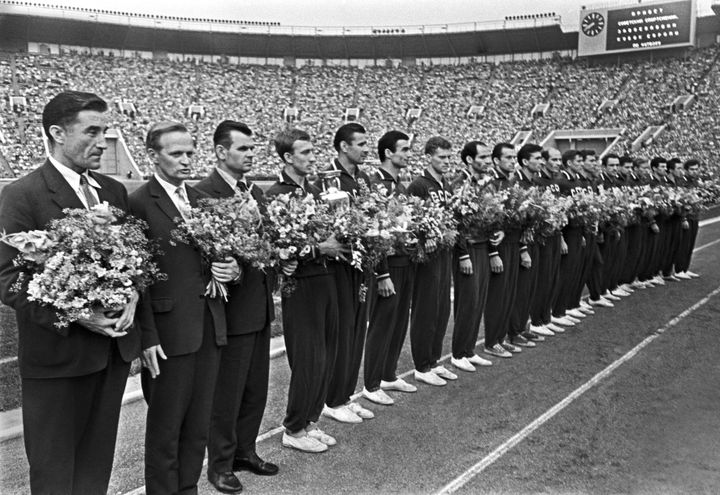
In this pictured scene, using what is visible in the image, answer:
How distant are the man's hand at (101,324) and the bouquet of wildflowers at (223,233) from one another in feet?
1.95

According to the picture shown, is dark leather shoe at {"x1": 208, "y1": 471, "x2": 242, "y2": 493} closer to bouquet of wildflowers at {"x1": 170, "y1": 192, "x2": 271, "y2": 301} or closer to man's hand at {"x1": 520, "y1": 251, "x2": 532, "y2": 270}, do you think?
bouquet of wildflowers at {"x1": 170, "y1": 192, "x2": 271, "y2": 301}

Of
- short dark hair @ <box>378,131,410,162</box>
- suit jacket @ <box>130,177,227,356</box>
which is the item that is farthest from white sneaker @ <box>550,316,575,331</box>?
suit jacket @ <box>130,177,227,356</box>

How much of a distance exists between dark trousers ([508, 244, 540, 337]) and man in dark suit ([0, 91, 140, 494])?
16.2 ft

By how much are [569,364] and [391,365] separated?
6.27ft

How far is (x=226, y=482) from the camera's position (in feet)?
12.5

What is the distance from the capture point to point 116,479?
12.8ft

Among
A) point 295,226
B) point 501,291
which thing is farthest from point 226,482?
point 501,291

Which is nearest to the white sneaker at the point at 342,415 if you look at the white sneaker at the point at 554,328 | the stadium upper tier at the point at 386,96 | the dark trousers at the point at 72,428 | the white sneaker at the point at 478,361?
the white sneaker at the point at 478,361

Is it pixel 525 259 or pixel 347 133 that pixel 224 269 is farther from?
pixel 525 259

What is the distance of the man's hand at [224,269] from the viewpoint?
3439mm

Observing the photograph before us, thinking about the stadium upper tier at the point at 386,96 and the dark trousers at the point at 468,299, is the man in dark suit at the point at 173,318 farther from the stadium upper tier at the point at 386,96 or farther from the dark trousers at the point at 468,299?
the stadium upper tier at the point at 386,96

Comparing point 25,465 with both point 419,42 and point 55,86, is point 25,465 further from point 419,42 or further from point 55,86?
point 419,42

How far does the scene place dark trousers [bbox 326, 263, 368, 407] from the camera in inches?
185

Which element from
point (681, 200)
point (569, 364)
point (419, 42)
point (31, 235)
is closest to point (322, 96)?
point (419, 42)
